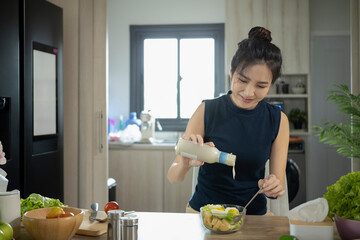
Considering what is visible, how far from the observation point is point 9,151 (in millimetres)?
2789

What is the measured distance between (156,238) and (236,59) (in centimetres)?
83

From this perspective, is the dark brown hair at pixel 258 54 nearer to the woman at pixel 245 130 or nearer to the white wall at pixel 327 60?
the woman at pixel 245 130

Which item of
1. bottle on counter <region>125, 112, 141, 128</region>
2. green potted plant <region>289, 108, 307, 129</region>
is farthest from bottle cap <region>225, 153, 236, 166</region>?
green potted plant <region>289, 108, 307, 129</region>

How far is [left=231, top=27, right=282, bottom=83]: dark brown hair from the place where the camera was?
181 centimetres

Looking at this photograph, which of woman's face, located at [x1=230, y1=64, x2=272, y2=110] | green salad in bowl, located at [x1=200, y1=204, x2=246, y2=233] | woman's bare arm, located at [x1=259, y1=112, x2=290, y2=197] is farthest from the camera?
woman's bare arm, located at [x1=259, y1=112, x2=290, y2=197]

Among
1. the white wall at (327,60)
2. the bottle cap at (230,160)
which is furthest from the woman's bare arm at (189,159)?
the white wall at (327,60)

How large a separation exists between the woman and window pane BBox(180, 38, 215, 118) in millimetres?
3580

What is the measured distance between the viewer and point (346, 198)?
132 cm

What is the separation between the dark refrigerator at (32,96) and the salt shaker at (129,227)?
1.73 metres

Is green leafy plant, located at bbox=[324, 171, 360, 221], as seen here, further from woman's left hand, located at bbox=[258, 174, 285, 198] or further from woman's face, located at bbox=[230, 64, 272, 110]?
woman's face, located at bbox=[230, 64, 272, 110]

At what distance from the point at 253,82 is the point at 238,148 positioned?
0.30m

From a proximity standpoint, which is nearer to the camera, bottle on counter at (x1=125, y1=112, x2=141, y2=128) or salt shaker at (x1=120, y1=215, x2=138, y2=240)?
salt shaker at (x1=120, y1=215, x2=138, y2=240)

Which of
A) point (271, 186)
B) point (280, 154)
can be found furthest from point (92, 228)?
point (280, 154)

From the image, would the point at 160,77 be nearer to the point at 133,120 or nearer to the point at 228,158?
the point at 133,120
